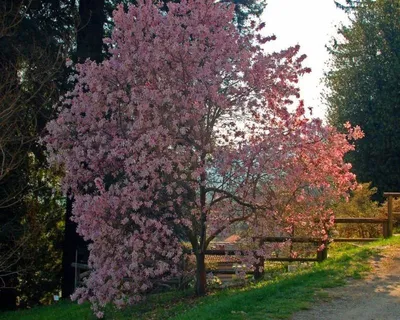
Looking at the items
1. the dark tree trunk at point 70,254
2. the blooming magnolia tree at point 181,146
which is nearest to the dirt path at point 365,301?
the blooming magnolia tree at point 181,146

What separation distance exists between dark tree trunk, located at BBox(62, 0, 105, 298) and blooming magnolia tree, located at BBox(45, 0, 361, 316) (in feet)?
22.3

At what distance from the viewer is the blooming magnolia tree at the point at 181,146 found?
11375 mm

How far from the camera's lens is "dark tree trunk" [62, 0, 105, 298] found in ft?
63.4

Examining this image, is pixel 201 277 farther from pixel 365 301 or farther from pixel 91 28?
pixel 91 28

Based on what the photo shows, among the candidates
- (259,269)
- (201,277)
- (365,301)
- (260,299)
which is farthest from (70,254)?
(365,301)

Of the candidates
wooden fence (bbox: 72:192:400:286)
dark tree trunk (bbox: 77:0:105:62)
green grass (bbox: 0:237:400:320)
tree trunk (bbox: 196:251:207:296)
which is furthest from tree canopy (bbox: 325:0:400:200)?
tree trunk (bbox: 196:251:207:296)

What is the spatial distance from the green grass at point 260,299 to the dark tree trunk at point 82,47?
295 cm

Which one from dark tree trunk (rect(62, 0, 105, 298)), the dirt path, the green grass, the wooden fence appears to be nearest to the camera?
the dirt path

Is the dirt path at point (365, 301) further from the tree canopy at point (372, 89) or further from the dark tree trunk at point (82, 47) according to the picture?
the tree canopy at point (372, 89)

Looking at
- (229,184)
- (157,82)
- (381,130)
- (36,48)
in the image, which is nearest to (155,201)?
(229,184)

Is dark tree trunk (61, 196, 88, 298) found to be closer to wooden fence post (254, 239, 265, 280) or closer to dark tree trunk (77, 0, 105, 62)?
dark tree trunk (77, 0, 105, 62)

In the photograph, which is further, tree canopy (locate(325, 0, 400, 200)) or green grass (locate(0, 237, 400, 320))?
tree canopy (locate(325, 0, 400, 200))

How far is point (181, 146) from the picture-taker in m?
11.8

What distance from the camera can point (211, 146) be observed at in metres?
11.8
